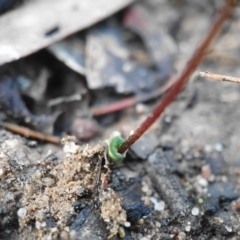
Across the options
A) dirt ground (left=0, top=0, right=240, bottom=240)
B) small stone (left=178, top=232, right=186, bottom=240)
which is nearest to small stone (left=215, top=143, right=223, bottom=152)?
dirt ground (left=0, top=0, right=240, bottom=240)

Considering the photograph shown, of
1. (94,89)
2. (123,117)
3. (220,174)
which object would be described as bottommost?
(220,174)

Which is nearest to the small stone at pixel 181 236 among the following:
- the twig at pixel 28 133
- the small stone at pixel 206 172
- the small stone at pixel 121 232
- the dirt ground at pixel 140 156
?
the dirt ground at pixel 140 156

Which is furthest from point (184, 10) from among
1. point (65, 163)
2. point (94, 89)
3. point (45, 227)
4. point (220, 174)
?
point (45, 227)

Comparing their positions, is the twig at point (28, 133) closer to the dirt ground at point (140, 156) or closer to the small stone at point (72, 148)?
the dirt ground at point (140, 156)

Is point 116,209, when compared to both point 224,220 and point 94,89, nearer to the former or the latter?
point 224,220

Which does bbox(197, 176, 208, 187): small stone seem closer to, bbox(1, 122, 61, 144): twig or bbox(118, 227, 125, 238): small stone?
bbox(118, 227, 125, 238): small stone

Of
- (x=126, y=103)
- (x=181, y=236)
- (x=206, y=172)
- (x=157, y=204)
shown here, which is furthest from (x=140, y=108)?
(x=181, y=236)

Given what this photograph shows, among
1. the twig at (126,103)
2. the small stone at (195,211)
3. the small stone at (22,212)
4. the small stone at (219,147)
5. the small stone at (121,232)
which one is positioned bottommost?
the small stone at (219,147)

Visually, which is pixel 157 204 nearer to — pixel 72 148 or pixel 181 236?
pixel 181 236
